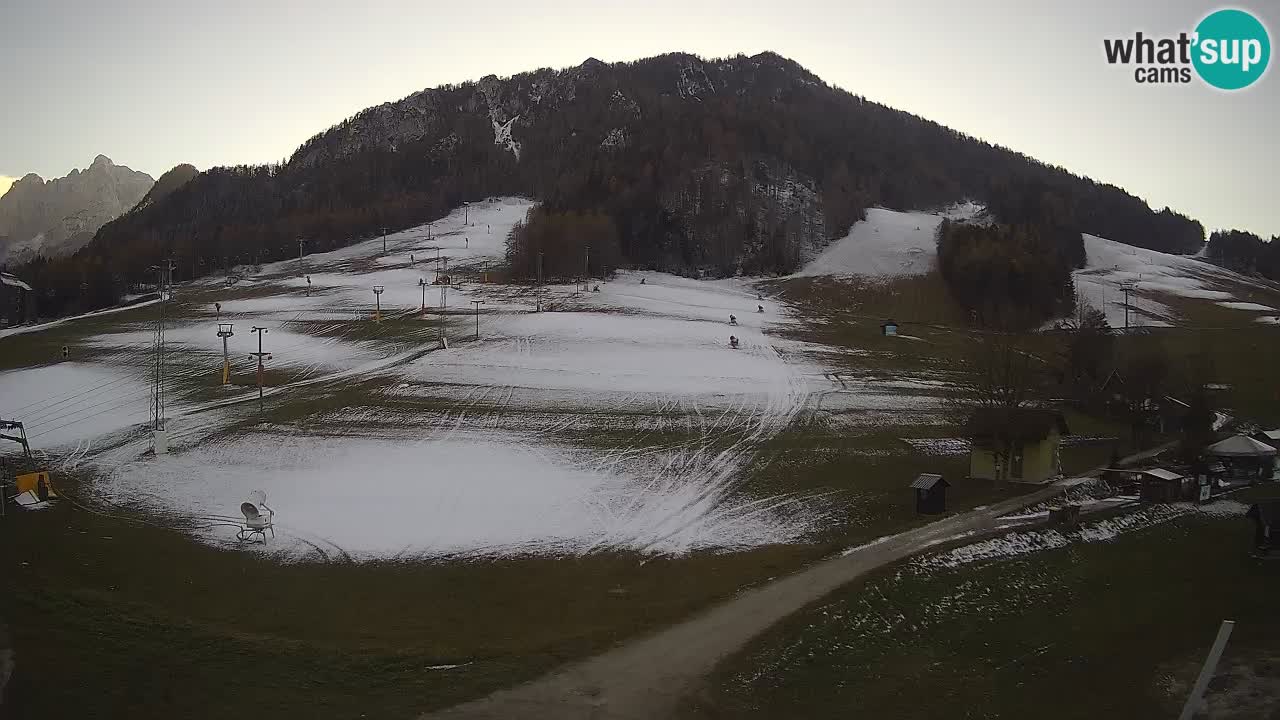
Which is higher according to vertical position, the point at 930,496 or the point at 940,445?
the point at 930,496

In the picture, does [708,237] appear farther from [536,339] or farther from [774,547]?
[774,547]

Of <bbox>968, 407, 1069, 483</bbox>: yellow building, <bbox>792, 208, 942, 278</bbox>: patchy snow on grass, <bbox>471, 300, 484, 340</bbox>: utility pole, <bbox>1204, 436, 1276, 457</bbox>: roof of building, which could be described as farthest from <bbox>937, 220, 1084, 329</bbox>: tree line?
<bbox>968, 407, 1069, 483</bbox>: yellow building

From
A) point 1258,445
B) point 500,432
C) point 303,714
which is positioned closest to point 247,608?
point 303,714

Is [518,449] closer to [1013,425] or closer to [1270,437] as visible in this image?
[1013,425]

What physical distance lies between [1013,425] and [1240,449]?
12.3 m

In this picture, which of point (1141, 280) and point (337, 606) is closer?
point (337, 606)

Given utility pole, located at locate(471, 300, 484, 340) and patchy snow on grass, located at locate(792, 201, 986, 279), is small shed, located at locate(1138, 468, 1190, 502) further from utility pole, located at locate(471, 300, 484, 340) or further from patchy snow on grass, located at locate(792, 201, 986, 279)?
patchy snow on grass, located at locate(792, 201, 986, 279)

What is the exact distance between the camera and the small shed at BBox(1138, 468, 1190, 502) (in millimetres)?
38750

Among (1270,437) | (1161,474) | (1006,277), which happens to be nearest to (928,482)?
(1161,474)

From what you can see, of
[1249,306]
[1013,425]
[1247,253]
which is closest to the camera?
[1013,425]

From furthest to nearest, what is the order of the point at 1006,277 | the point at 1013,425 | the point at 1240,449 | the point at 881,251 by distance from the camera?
the point at 881,251, the point at 1006,277, the point at 1240,449, the point at 1013,425

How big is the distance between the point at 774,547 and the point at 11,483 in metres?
31.8

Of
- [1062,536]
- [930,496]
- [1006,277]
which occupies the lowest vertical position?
[1062,536]

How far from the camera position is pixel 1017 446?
41969 mm
